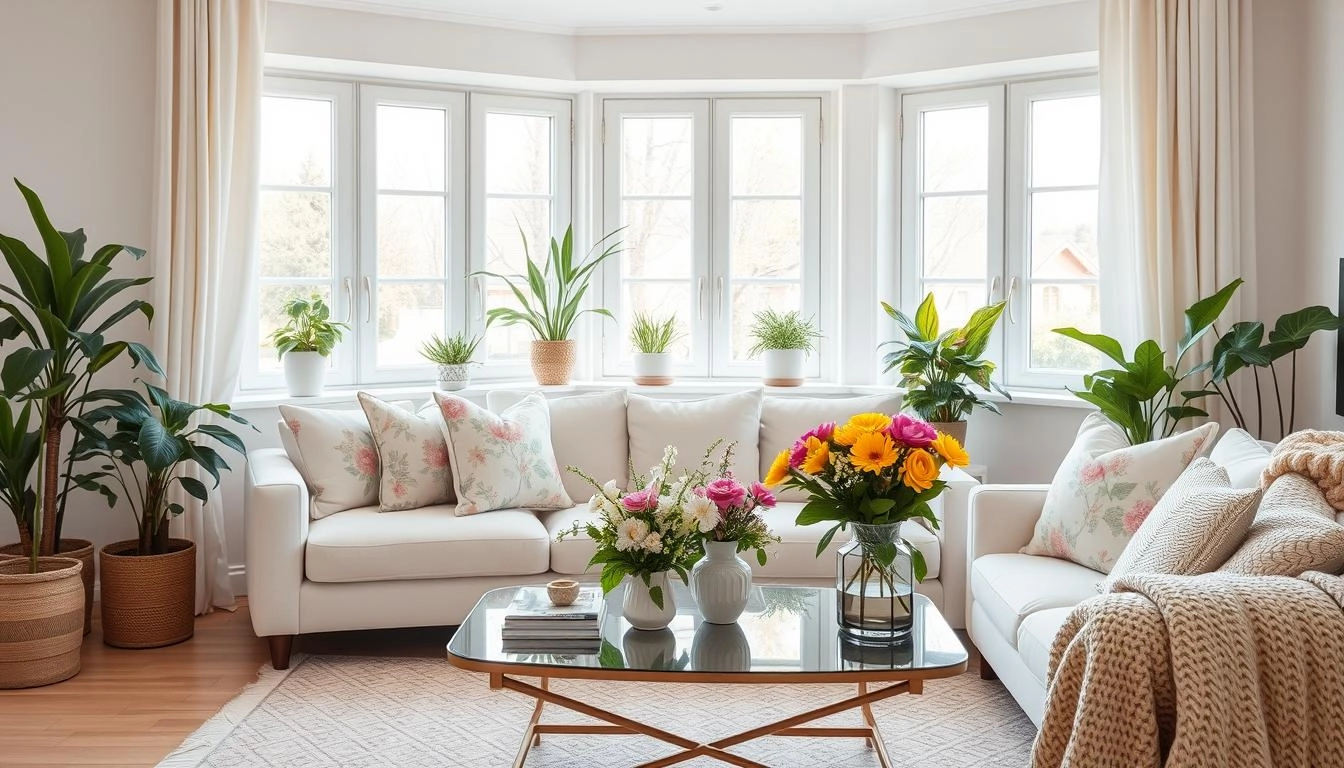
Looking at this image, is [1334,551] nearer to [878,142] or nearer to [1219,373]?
[1219,373]

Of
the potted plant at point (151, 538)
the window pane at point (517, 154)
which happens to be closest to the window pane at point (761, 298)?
the window pane at point (517, 154)

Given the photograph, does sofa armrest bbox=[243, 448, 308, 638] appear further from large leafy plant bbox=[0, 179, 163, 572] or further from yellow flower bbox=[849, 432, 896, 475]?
yellow flower bbox=[849, 432, 896, 475]

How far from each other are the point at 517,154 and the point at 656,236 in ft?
2.49

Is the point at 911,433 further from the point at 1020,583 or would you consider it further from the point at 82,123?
the point at 82,123

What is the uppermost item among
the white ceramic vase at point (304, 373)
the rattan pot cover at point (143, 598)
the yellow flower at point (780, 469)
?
the white ceramic vase at point (304, 373)

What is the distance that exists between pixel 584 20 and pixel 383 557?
8.56ft

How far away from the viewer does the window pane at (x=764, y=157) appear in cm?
533

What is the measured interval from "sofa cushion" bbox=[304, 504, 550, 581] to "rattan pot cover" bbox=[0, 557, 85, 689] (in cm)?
75

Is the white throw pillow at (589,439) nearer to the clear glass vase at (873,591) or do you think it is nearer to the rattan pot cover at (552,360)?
the rattan pot cover at (552,360)

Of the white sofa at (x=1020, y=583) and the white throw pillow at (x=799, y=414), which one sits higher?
the white throw pillow at (x=799, y=414)

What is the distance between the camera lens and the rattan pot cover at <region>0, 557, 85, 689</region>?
3508mm

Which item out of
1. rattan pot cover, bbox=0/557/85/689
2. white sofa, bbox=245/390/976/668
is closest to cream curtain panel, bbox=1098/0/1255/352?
white sofa, bbox=245/390/976/668

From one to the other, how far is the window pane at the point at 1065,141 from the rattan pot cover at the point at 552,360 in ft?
7.19

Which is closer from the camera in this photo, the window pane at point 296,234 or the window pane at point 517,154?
the window pane at point 296,234
